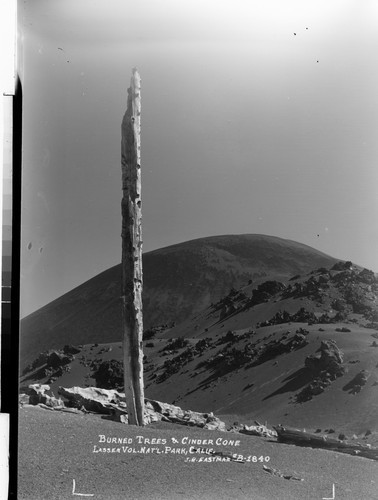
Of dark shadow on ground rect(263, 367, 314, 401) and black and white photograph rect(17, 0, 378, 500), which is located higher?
black and white photograph rect(17, 0, 378, 500)

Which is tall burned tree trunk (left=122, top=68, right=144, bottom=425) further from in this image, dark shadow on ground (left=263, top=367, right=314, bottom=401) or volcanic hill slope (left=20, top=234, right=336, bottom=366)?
dark shadow on ground (left=263, top=367, right=314, bottom=401)

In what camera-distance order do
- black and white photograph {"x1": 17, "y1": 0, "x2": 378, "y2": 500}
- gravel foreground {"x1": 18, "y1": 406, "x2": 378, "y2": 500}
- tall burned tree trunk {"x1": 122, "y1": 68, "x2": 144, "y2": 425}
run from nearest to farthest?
1. gravel foreground {"x1": 18, "y1": 406, "x2": 378, "y2": 500}
2. black and white photograph {"x1": 17, "y1": 0, "x2": 378, "y2": 500}
3. tall burned tree trunk {"x1": 122, "y1": 68, "x2": 144, "y2": 425}

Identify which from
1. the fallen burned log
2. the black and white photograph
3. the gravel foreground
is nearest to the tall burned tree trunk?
the black and white photograph

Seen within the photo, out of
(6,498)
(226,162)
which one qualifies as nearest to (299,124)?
(226,162)

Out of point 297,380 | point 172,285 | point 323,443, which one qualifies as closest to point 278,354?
point 297,380

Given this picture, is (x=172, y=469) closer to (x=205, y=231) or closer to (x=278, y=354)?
(x=278, y=354)

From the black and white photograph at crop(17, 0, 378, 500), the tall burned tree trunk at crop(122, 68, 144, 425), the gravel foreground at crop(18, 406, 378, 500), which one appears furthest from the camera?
the tall burned tree trunk at crop(122, 68, 144, 425)

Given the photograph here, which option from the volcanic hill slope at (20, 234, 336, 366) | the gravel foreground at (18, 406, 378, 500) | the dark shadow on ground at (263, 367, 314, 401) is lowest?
the gravel foreground at (18, 406, 378, 500)

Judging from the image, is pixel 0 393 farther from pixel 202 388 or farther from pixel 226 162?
pixel 226 162

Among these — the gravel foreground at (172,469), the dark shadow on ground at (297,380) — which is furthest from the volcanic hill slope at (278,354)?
the gravel foreground at (172,469)
